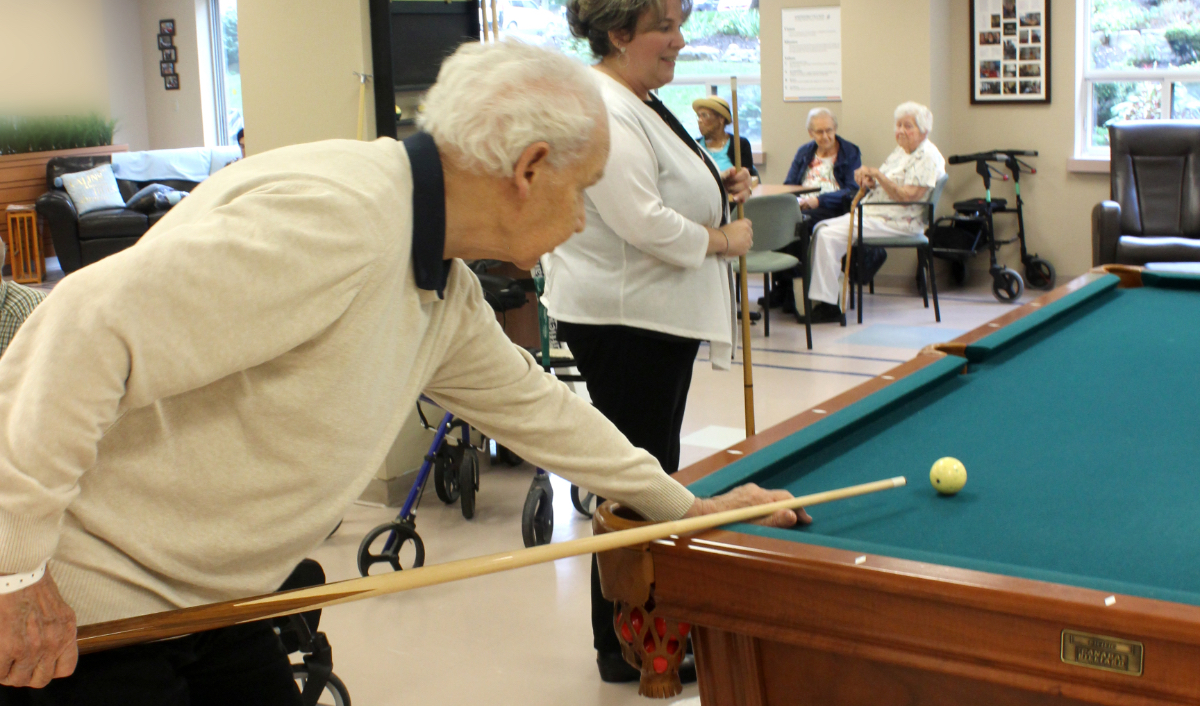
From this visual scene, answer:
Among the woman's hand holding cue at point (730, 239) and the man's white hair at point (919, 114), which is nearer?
the woman's hand holding cue at point (730, 239)

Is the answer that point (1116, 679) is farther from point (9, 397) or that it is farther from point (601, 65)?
point (601, 65)

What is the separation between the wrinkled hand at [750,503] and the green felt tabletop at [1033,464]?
0.03 metres

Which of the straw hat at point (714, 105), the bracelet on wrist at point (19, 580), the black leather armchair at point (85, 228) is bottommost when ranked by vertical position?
the bracelet on wrist at point (19, 580)

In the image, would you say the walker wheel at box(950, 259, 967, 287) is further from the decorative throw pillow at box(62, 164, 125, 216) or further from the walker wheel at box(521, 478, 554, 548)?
the decorative throw pillow at box(62, 164, 125, 216)

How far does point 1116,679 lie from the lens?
1.14 m

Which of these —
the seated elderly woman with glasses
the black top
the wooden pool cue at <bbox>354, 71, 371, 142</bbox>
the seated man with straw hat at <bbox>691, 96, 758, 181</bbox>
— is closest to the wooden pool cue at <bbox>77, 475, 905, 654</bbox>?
the black top

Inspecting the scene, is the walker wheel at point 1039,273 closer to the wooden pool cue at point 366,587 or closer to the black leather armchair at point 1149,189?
the black leather armchair at point 1149,189

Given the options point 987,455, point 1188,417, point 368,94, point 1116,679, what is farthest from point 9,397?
point 368,94

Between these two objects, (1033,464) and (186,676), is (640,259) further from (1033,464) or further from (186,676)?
(186,676)

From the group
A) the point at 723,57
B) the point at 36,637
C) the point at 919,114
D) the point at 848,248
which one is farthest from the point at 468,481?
the point at 723,57

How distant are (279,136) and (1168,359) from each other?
9.14 ft

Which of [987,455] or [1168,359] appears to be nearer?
[987,455]

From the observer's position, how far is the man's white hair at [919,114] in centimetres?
657

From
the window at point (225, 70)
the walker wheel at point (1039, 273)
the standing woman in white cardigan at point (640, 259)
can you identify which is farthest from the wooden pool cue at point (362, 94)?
the window at point (225, 70)
